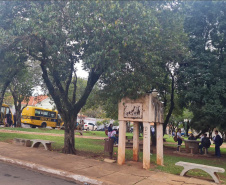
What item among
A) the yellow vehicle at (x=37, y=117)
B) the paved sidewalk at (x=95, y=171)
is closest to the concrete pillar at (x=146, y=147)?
the paved sidewalk at (x=95, y=171)

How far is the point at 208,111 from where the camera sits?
10.7 metres

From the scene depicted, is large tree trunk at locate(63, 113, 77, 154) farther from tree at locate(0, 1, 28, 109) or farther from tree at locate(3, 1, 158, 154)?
tree at locate(0, 1, 28, 109)

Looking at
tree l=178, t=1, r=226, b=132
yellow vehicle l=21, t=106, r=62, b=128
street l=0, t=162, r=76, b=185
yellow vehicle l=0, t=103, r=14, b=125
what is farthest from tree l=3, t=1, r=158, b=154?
yellow vehicle l=21, t=106, r=62, b=128

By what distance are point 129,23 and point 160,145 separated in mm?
4907

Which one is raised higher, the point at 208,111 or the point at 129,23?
the point at 129,23

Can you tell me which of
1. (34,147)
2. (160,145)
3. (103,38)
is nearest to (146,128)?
(160,145)

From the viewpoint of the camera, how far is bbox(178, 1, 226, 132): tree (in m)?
10.9

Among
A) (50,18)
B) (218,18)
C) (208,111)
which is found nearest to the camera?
(50,18)

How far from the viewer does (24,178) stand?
6.64m

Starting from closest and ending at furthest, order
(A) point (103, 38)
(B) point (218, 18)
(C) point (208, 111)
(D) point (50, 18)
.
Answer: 1. (A) point (103, 38)
2. (D) point (50, 18)
3. (C) point (208, 111)
4. (B) point (218, 18)

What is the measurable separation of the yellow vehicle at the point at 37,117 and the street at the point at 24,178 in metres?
22.8

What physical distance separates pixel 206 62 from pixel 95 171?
7.75m

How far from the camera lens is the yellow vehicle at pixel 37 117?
29.7m

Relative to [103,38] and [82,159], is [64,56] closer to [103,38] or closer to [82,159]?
[103,38]
